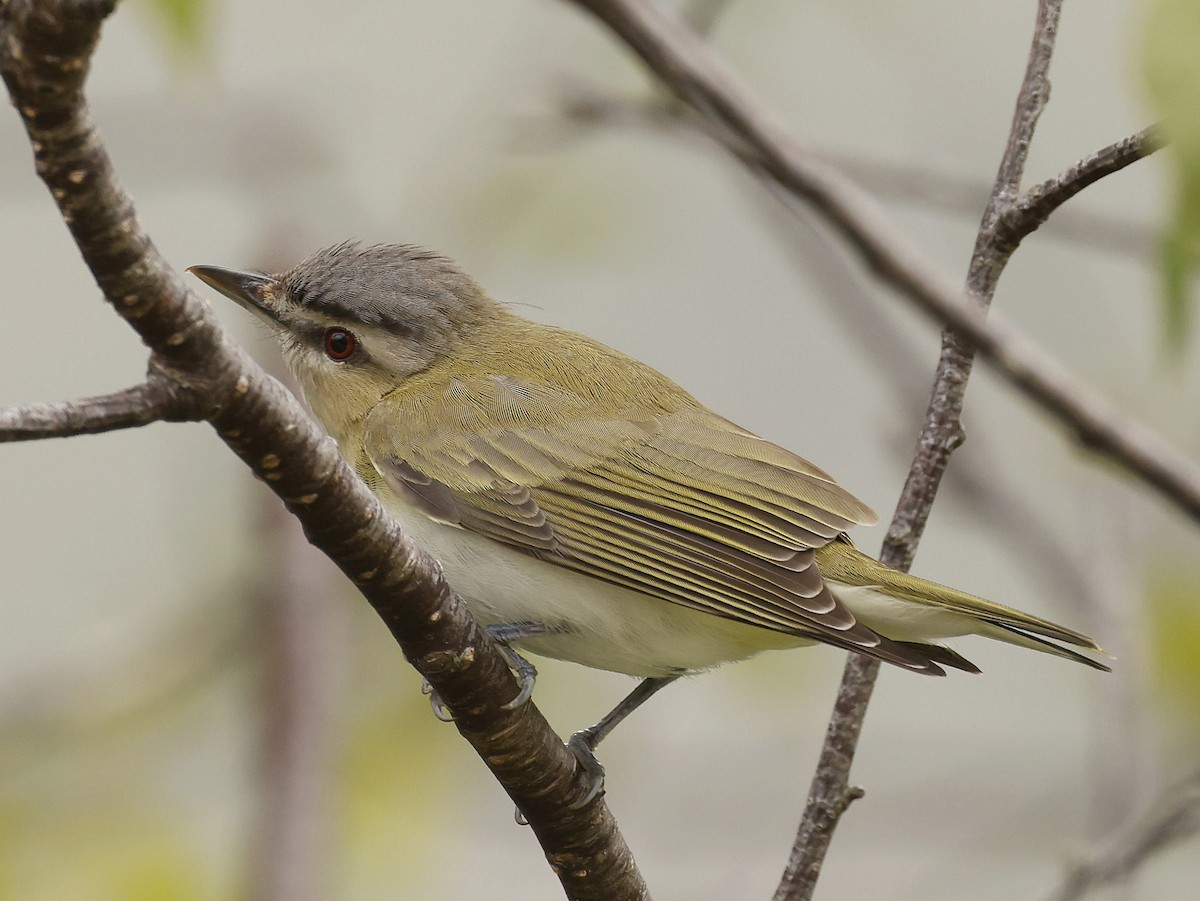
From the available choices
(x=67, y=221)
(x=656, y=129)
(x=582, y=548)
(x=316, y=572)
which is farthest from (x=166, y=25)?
(x=316, y=572)

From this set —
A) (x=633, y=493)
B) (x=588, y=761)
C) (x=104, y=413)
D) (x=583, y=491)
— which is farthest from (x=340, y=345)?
(x=104, y=413)

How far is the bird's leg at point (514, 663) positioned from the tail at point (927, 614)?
72 centimetres

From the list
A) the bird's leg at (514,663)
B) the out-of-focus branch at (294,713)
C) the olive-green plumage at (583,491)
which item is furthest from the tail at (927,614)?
the out-of-focus branch at (294,713)

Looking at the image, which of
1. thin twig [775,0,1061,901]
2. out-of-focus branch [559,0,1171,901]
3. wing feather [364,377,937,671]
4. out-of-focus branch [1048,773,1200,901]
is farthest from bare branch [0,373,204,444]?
out-of-focus branch [1048,773,1200,901]

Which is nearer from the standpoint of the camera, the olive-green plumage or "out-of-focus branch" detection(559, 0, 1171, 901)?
"out-of-focus branch" detection(559, 0, 1171, 901)

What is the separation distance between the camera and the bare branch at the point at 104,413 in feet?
5.53

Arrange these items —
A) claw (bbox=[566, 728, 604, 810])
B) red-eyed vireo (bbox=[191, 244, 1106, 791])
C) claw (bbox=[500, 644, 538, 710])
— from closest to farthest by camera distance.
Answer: claw (bbox=[500, 644, 538, 710]) → claw (bbox=[566, 728, 604, 810]) → red-eyed vireo (bbox=[191, 244, 1106, 791])

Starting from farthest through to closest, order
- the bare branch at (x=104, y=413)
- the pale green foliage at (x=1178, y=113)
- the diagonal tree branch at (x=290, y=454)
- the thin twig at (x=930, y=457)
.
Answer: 1. the thin twig at (x=930, y=457)
2. the bare branch at (x=104, y=413)
3. the diagonal tree branch at (x=290, y=454)
4. the pale green foliage at (x=1178, y=113)

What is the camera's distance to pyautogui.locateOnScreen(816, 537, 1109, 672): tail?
2.89 metres

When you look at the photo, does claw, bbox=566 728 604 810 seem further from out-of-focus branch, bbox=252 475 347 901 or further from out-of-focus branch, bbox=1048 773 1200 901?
out-of-focus branch, bbox=252 475 347 901

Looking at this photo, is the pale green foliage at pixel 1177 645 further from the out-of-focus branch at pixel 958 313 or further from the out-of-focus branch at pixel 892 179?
the out-of-focus branch at pixel 958 313

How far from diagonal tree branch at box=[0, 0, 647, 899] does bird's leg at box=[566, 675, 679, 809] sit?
0.05 metres

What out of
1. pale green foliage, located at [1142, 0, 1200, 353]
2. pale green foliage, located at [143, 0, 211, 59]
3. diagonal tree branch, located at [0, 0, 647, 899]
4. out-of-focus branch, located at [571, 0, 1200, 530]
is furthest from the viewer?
pale green foliage, located at [143, 0, 211, 59]

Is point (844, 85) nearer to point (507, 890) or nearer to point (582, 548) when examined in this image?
point (582, 548)
